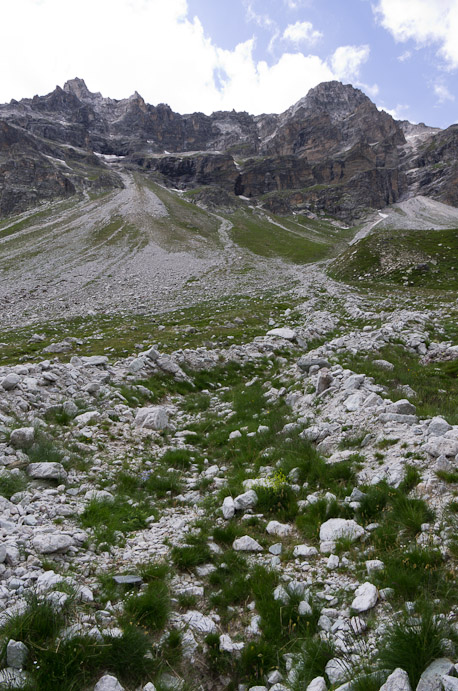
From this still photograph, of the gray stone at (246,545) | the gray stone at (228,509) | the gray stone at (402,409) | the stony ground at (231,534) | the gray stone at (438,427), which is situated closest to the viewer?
the stony ground at (231,534)

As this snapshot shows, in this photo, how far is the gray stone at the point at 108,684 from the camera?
3756mm

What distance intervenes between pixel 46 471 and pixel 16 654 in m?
4.30

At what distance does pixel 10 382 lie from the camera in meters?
10.8

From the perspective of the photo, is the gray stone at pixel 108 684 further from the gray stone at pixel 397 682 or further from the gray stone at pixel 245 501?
the gray stone at pixel 245 501

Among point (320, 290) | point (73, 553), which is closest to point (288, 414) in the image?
point (73, 553)

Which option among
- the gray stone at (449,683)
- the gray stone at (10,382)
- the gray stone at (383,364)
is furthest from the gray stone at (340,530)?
the gray stone at (10,382)

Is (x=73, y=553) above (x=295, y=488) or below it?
above

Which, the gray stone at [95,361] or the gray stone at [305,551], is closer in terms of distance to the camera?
the gray stone at [305,551]

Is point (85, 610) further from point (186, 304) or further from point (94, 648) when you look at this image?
point (186, 304)

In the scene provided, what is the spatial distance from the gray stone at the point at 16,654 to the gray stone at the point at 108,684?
2.72 ft

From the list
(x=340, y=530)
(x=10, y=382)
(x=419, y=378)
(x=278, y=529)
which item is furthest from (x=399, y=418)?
(x=10, y=382)

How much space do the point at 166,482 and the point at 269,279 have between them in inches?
2036

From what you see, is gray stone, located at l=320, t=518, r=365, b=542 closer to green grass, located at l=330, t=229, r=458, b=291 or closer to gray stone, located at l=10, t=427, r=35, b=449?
gray stone, located at l=10, t=427, r=35, b=449

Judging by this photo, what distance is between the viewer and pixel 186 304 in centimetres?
3672
